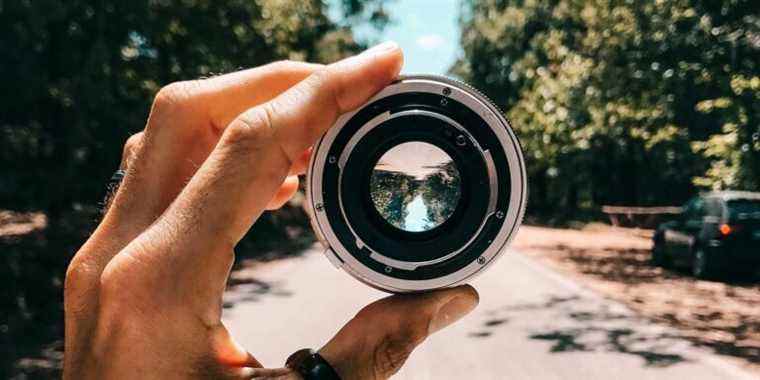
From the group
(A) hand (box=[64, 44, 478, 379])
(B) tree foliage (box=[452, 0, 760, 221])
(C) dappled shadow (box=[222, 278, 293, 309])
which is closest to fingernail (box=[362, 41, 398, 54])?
(A) hand (box=[64, 44, 478, 379])

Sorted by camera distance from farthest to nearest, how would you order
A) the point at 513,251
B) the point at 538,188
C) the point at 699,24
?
1. the point at 538,188
2. the point at 513,251
3. the point at 699,24

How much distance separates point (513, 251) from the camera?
17.3m

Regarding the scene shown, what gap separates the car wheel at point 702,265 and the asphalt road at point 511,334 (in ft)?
7.29

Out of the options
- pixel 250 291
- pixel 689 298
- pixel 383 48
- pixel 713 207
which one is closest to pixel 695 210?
pixel 713 207

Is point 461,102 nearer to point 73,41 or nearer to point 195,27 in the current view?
point 73,41

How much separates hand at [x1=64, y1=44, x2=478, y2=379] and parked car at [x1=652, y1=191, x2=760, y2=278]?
35.2 ft

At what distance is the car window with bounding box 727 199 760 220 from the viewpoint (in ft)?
35.4

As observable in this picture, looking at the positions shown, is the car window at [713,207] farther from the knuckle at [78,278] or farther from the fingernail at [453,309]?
the knuckle at [78,278]

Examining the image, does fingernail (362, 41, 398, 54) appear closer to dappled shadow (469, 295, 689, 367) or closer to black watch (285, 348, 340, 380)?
black watch (285, 348, 340, 380)

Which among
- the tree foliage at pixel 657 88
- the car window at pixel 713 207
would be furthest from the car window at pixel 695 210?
the tree foliage at pixel 657 88

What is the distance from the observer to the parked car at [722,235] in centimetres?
1073

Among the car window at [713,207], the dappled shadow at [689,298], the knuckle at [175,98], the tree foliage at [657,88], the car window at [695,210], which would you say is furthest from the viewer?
the car window at [695,210]

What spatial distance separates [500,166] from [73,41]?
9552 mm

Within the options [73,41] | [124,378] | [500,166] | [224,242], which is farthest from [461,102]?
[73,41]
